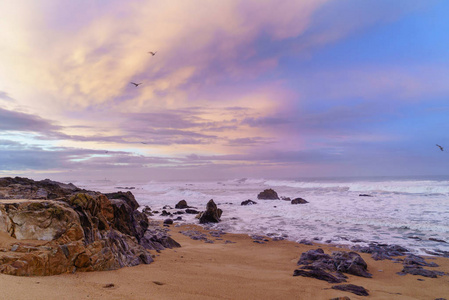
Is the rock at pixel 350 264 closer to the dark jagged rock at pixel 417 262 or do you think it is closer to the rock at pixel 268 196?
the dark jagged rock at pixel 417 262

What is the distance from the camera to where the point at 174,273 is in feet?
19.2

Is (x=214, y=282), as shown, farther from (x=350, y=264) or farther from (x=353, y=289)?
(x=350, y=264)

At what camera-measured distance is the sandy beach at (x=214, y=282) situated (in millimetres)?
3818

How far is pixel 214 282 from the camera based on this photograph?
543 centimetres

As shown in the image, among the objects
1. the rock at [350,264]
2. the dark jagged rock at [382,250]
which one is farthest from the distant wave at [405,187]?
the rock at [350,264]

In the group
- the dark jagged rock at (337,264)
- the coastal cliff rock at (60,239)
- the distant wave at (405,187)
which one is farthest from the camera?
the distant wave at (405,187)

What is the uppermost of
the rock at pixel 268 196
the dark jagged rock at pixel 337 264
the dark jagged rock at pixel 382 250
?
the dark jagged rock at pixel 337 264

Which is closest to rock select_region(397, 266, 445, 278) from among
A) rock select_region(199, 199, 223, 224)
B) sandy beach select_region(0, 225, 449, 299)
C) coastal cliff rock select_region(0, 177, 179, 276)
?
sandy beach select_region(0, 225, 449, 299)

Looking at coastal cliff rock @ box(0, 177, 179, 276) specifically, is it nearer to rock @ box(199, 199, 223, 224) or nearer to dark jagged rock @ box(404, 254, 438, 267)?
dark jagged rock @ box(404, 254, 438, 267)

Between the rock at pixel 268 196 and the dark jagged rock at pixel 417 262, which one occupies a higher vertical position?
the dark jagged rock at pixel 417 262

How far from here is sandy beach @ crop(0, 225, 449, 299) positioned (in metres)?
3.82

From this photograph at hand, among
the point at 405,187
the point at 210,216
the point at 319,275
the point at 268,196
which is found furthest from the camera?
the point at 405,187

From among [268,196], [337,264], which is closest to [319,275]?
[337,264]

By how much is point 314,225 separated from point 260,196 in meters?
Result: 18.6
